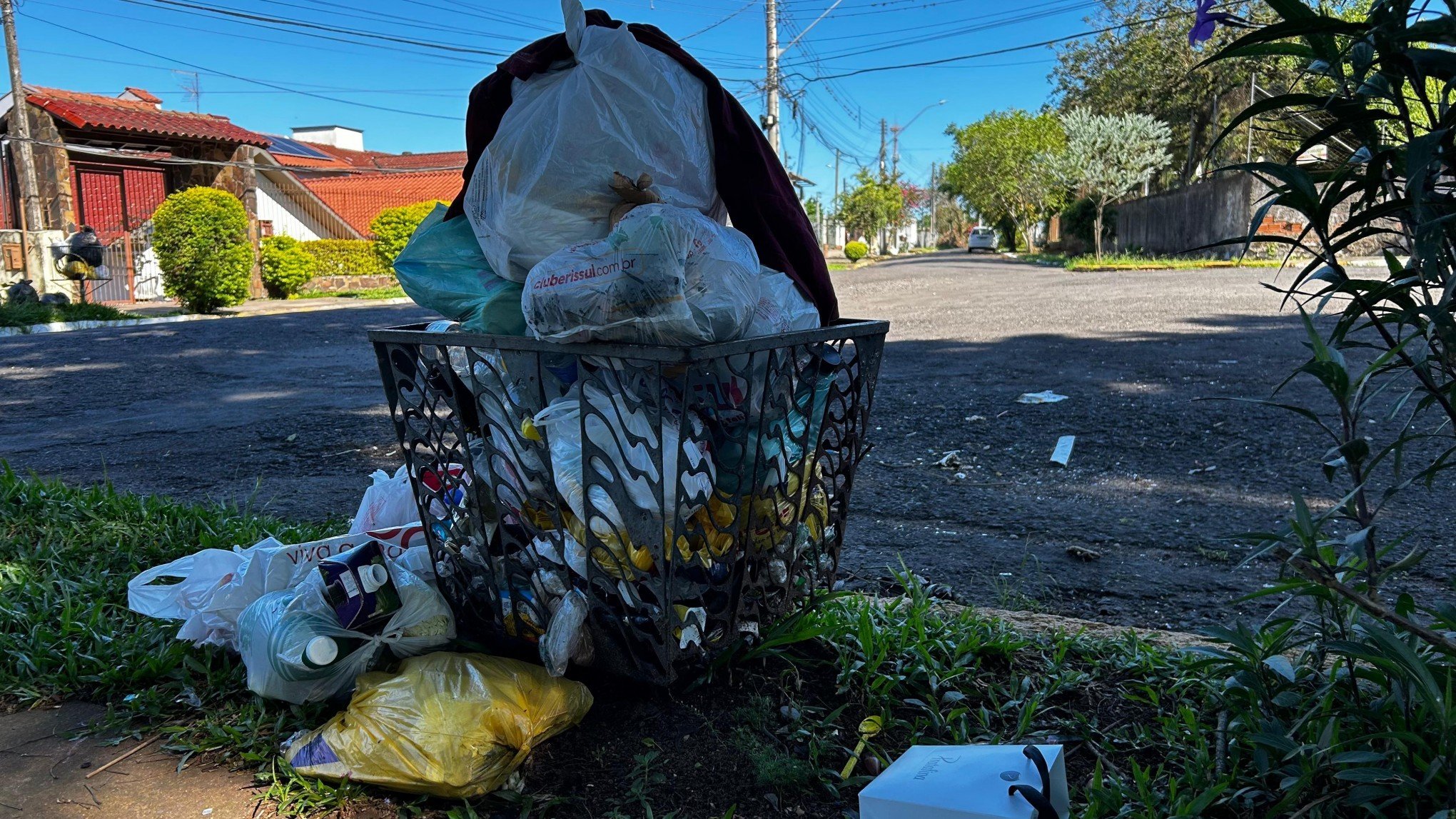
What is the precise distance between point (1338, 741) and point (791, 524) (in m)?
0.95

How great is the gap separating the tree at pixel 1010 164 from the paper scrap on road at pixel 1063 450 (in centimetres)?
3774

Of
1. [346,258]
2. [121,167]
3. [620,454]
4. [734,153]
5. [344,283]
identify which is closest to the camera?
[620,454]

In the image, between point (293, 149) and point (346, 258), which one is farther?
point (293, 149)

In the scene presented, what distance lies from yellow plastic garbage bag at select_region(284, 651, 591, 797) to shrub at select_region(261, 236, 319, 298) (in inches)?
769

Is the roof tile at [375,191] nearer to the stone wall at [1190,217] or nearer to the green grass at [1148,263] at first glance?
the green grass at [1148,263]

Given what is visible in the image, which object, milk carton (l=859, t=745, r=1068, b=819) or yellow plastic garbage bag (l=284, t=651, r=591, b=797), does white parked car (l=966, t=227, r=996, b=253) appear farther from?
milk carton (l=859, t=745, r=1068, b=819)

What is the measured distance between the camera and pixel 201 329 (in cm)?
1150

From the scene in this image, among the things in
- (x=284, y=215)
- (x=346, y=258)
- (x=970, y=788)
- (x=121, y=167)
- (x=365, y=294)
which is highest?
(x=121, y=167)

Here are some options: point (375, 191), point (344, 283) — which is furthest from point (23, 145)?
point (375, 191)

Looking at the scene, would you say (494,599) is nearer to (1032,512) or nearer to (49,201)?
(1032,512)

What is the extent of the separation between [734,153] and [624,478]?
687mm

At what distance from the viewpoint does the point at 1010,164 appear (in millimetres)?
47156

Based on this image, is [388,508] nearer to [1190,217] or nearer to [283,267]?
[283,267]

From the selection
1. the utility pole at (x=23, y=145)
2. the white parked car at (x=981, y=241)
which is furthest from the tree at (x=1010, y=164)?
the utility pole at (x=23, y=145)
